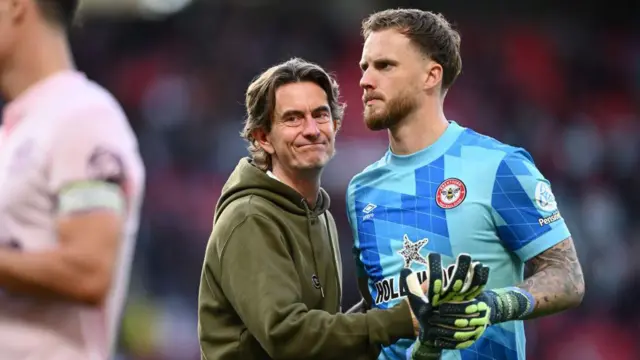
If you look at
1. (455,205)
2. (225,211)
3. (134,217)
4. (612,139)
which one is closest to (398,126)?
(455,205)

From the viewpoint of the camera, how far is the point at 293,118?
414 centimetres

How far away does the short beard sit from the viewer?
4.32m

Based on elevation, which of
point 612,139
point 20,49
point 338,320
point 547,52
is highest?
point 547,52

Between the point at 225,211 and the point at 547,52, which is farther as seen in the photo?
the point at 547,52

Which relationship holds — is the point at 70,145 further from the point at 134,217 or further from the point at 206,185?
the point at 206,185

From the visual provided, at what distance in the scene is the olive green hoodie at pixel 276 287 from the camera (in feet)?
12.1

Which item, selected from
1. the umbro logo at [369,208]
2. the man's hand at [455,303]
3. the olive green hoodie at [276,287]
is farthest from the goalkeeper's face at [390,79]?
the man's hand at [455,303]

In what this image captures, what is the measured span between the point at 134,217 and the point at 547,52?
13210mm

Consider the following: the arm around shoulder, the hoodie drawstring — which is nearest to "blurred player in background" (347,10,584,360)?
the arm around shoulder

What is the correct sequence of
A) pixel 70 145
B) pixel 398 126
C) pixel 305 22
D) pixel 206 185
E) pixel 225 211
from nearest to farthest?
1. pixel 70 145
2. pixel 225 211
3. pixel 398 126
4. pixel 206 185
5. pixel 305 22

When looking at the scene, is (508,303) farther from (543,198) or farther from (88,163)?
(88,163)

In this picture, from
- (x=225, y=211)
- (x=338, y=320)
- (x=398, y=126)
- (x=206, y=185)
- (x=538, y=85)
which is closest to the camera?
(x=338, y=320)

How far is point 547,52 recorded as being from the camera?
15.3 metres

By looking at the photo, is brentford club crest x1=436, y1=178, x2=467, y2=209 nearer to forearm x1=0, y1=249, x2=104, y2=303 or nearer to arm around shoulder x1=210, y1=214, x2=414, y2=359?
arm around shoulder x1=210, y1=214, x2=414, y2=359
